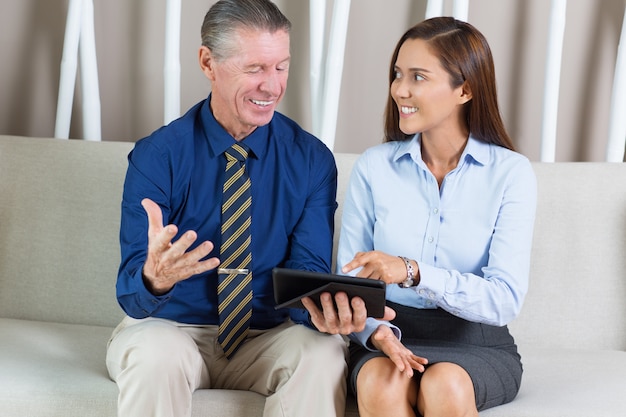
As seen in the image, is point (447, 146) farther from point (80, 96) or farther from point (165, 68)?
point (80, 96)

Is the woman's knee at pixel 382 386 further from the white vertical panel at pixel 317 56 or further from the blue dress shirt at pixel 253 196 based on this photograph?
the white vertical panel at pixel 317 56

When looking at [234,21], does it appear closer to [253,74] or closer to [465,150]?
[253,74]

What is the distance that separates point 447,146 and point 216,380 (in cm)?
74

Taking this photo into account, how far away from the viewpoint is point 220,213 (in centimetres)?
206

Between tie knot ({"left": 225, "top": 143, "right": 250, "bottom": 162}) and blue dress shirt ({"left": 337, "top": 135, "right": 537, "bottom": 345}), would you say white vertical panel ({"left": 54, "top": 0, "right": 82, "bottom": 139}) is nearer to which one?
tie knot ({"left": 225, "top": 143, "right": 250, "bottom": 162})


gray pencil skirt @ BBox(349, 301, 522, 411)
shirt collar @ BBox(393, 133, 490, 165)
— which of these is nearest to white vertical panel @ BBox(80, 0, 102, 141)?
shirt collar @ BBox(393, 133, 490, 165)

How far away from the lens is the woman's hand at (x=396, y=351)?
1756 mm

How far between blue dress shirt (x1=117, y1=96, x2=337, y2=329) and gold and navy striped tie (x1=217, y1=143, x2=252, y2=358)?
0.07 feet

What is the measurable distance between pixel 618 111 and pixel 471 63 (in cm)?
90

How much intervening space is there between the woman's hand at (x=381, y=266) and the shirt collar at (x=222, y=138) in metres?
0.40

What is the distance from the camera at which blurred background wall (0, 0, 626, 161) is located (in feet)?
9.46

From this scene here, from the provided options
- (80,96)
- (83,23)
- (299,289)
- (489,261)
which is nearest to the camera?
(299,289)

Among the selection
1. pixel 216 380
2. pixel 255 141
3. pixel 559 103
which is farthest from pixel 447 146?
pixel 559 103

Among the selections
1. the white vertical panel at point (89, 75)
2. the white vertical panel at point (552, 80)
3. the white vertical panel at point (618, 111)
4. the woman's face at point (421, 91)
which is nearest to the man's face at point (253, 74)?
the woman's face at point (421, 91)
